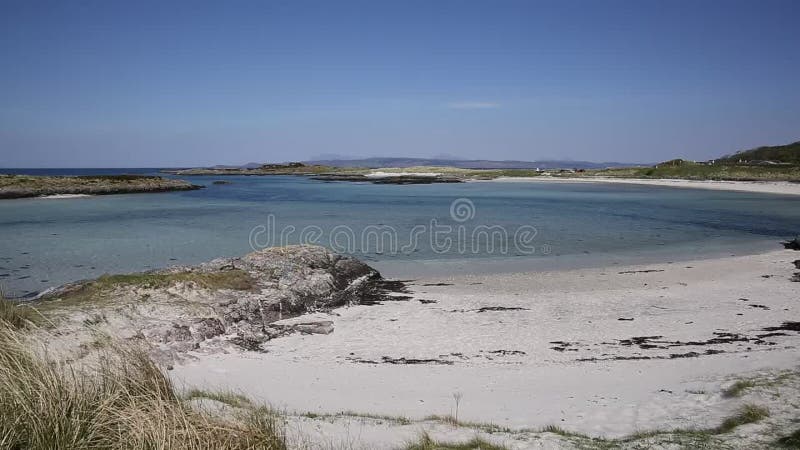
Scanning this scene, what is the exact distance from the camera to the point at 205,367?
872 cm

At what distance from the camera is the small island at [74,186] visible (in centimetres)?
5466

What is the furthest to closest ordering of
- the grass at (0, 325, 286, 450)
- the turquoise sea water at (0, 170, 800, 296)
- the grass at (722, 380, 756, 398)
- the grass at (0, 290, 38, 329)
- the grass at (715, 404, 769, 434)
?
the turquoise sea water at (0, 170, 800, 296) → the grass at (0, 290, 38, 329) → the grass at (722, 380, 756, 398) → the grass at (715, 404, 769, 434) → the grass at (0, 325, 286, 450)

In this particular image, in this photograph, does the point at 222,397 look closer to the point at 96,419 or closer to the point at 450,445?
the point at 96,419

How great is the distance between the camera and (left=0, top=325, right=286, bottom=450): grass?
3.61 metres

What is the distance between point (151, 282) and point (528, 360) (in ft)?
26.9

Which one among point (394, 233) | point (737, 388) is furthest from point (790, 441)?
point (394, 233)

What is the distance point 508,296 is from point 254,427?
11028 mm

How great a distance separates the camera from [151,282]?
11633 mm

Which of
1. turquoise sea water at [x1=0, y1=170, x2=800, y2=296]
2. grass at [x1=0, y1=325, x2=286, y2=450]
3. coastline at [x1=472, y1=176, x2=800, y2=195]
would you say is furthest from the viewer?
coastline at [x1=472, y1=176, x2=800, y2=195]

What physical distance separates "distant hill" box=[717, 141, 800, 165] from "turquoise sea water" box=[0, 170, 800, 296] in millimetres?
66523

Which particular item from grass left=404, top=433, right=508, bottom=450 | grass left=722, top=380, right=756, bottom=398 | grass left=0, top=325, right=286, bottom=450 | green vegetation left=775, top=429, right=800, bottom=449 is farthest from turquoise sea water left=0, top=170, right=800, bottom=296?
green vegetation left=775, top=429, right=800, bottom=449

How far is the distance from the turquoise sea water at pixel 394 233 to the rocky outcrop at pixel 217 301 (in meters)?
4.05

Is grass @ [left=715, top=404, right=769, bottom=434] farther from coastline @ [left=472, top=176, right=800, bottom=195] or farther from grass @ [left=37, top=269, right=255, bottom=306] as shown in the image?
coastline @ [left=472, top=176, right=800, bottom=195]

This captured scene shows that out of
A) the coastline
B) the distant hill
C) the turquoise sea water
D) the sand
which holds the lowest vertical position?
the sand
